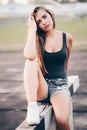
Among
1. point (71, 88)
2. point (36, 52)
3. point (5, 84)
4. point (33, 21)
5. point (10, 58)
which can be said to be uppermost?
point (33, 21)

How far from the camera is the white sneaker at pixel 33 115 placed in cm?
277

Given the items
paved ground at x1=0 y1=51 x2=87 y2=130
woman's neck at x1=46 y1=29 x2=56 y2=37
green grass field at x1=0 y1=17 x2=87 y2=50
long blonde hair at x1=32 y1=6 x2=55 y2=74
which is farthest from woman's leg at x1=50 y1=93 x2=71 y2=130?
green grass field at x1=0 y1=17 x2=87 y2=50

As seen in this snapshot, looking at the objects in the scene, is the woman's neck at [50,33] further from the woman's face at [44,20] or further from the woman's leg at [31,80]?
the woman's leg at [31,80]

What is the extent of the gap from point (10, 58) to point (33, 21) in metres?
8.55

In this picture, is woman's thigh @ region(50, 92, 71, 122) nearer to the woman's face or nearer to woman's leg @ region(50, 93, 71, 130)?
woman's leg @ region(50, 93, 71, 130)

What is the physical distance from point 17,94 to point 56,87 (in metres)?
3.00

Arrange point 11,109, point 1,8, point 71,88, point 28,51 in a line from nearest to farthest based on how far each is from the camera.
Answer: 1. point 28,51
2. point 71,88
3. point 11,109
4. point 1,8

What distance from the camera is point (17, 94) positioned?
21.1 ft

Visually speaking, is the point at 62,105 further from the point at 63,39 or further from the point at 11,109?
the point at 11,109

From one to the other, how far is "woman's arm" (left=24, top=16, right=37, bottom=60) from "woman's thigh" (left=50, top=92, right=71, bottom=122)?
51 centimetres

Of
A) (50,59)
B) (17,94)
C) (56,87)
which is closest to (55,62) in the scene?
(50,59)

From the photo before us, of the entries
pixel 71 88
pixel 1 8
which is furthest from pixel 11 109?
pixel 1 8

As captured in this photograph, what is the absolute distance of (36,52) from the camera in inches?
138

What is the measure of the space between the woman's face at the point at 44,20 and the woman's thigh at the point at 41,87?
528mm
